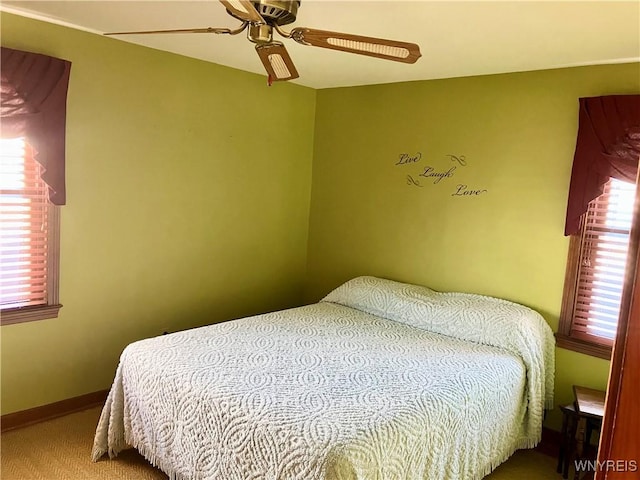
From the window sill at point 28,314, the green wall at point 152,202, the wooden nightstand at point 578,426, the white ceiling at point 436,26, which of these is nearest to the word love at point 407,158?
the white ceiling at point 436,26

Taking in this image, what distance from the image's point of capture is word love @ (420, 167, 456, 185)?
344 cm

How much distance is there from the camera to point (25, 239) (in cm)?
276

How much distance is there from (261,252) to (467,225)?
5.17ft

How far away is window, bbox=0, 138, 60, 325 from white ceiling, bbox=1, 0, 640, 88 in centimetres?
78

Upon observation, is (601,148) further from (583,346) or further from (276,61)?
(276,61)

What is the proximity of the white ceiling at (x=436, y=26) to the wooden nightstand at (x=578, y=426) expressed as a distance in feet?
5.86

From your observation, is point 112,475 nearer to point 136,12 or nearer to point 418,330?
point 418,330

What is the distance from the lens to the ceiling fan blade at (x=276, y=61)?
6.06 feet

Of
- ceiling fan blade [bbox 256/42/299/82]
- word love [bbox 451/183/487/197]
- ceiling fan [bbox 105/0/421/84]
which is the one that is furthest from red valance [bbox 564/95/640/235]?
ceiling fan blade [bbox 256/42/299/82]

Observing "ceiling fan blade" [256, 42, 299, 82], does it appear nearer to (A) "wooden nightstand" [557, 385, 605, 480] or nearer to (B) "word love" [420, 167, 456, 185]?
(B) "word love" [420, 167, 456, 185]

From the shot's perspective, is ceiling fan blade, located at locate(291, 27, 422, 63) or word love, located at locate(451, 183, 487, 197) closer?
ceiling fan blade, located at locate(291, 27, 422, 63)

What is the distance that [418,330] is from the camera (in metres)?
3.14

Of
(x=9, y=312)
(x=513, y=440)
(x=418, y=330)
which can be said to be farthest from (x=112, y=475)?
(x=513, y=440)

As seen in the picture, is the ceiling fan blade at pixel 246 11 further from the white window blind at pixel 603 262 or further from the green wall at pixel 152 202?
the white window blind at pixel 603 262
